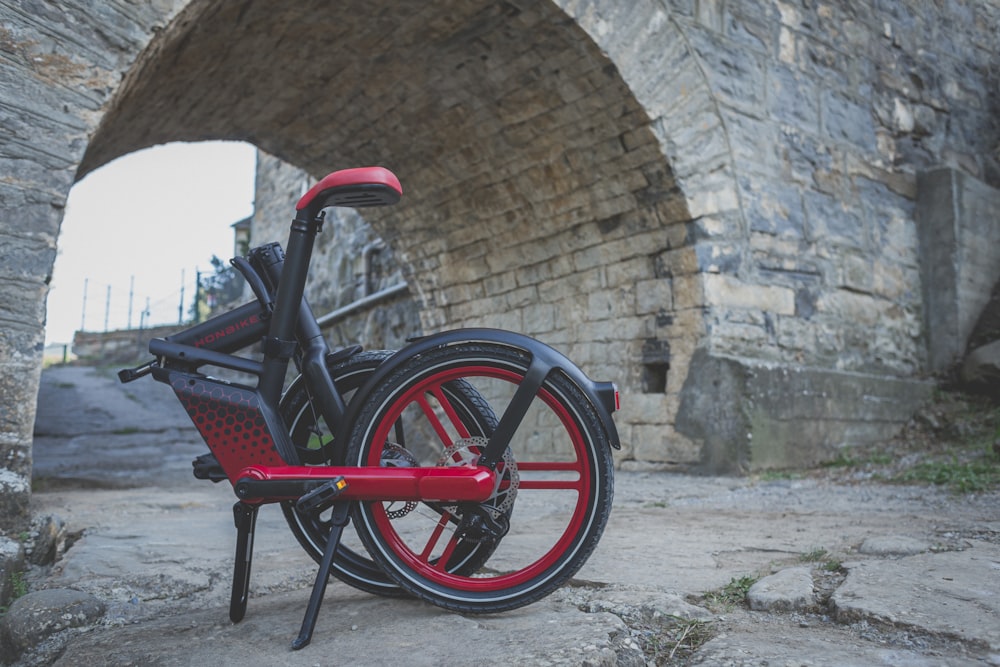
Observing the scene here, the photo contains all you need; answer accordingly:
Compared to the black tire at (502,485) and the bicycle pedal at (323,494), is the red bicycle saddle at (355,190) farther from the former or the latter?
the bicycle pedal at (323,494)

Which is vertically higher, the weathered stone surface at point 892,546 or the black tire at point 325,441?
the black tire at point 325,441

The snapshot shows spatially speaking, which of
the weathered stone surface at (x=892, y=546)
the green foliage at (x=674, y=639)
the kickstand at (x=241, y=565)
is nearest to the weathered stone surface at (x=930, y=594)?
the weathered stone surface at (x=892, y=546)

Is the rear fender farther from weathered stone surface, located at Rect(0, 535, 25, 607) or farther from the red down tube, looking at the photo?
weathered stone surface, located at Rect(0, 535, 25, 607)

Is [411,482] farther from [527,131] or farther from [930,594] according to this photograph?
[527,131]

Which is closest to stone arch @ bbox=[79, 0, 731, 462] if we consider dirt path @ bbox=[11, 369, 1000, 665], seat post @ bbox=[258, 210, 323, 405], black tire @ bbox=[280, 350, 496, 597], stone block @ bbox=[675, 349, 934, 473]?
stone block @ bbox=[675, 349, 934, 473]

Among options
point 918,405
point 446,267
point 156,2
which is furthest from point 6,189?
point 918,405

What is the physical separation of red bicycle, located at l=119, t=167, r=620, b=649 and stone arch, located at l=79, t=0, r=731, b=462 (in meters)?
2.83

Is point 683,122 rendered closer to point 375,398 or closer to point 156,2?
point 156,2

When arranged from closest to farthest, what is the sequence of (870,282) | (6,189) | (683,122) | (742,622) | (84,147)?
(742,622) < (6,189) < (84,147) < (683,122) < (870,282)

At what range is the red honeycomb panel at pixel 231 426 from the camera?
5.32ft

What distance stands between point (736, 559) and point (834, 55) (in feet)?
16.0

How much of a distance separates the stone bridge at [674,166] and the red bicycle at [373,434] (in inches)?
99.7

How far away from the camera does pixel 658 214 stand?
16.9 feet

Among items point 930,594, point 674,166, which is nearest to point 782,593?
point 930,594
